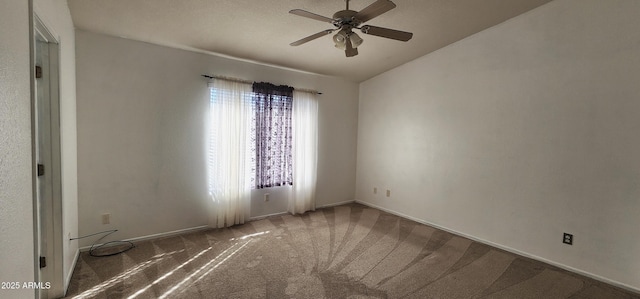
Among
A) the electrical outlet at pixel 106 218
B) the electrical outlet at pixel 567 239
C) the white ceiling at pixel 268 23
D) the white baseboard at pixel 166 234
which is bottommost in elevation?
the white baseboard at pixel 166 234

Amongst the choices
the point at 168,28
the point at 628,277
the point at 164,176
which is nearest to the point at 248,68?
the point at 168,28

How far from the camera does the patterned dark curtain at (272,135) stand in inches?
153

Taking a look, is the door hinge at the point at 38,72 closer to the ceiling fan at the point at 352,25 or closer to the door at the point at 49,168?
the door at the point at 49,168

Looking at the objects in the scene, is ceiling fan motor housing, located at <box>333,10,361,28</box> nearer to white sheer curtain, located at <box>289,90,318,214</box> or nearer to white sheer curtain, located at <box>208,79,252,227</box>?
white sheer curtain, located at <box>208,79,252,227</box>

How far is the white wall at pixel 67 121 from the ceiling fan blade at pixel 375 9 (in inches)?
84.1

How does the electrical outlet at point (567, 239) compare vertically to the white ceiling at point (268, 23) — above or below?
below

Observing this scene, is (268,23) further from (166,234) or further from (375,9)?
(166,234)

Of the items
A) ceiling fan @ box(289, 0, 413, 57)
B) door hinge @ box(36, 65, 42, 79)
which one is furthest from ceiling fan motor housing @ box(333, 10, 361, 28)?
door hinge @ box(36, 65, 42, 79)

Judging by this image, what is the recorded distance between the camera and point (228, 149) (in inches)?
141

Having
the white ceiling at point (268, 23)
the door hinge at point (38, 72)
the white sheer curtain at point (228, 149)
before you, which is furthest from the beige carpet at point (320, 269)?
the white ceiling at point (268, 23)

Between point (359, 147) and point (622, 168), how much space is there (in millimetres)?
3398

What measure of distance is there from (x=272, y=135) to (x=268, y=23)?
168 cm

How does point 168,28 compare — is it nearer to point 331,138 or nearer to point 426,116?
point 331,138

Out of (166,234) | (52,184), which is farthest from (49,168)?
(166,234)
